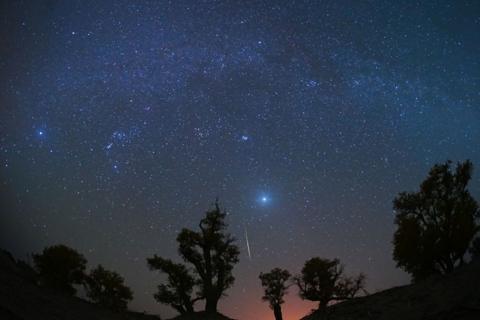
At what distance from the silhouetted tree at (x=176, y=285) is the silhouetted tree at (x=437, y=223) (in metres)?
20.6

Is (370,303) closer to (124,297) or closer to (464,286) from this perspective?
(464,286)

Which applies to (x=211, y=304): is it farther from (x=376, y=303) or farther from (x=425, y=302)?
(x=425, y=302)

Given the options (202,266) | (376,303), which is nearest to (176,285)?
(202,266)

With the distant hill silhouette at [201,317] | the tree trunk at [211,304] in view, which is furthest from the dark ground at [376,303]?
the tree trunk at [211,304]

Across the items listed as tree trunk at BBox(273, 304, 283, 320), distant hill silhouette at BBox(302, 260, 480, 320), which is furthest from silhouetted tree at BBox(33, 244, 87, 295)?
distant hill silhouette at BBox(302, 260, 480, 320)

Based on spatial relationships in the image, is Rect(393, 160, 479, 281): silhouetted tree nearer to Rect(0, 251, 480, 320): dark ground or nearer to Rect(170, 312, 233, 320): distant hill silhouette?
Rect(0, 251, 480, 320): dark ground

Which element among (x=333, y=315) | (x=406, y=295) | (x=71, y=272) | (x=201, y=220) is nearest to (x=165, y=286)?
(x=201, y=220)

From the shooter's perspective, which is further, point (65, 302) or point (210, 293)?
point (210, 293)

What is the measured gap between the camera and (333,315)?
68.0ft

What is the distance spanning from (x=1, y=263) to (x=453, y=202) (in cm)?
3524

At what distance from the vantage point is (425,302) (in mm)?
17484

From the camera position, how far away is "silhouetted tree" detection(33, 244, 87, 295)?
122 feet

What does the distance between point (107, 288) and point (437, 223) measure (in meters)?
35.8

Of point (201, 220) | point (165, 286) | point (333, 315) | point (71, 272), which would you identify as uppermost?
point (201, 220)
